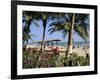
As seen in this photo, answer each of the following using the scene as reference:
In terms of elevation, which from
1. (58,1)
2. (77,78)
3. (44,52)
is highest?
(58,1)

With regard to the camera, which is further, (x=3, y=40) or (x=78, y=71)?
A: (x=78, y=71)

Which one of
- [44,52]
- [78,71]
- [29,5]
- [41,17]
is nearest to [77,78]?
[78,71]

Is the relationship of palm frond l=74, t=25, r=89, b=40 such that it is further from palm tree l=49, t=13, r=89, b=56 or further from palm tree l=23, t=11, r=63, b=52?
palm tree l=23, t=11, r=63, b=52

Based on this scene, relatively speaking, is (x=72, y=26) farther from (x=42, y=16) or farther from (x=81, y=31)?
(x=42, y=16)

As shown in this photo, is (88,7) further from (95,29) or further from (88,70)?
(88,70)

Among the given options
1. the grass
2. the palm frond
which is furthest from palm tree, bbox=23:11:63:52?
the palm frond

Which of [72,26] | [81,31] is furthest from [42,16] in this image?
[81,31]

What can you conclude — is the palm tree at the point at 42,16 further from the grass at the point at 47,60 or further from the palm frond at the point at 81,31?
the palm frond at the point at 81,31

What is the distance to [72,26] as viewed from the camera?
2221 millimetres

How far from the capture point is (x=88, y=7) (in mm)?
2266

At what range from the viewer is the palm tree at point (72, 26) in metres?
2.19

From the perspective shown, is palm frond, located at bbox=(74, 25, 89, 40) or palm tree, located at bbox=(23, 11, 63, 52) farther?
palm frond, located at bbox=(74, 25, 89, 40)

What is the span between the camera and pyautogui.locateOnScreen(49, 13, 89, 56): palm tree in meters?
2.19

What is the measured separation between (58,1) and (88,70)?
76 centimetres
